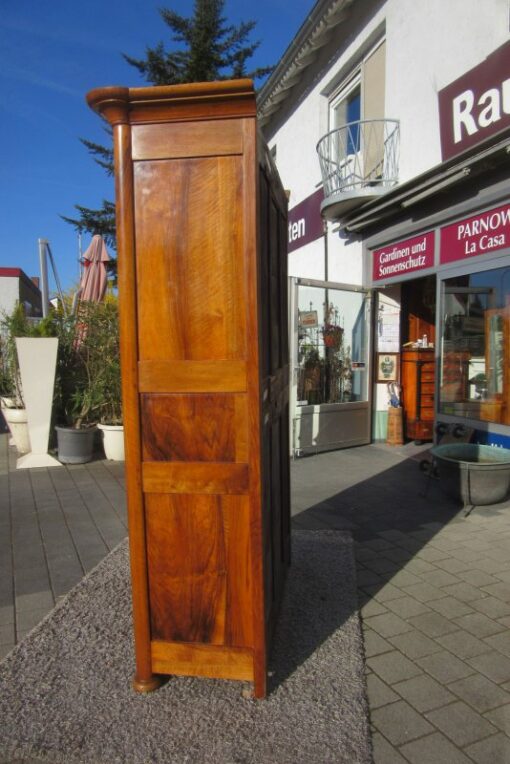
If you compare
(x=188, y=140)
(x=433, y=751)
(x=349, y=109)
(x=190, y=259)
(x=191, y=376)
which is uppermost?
(x=349, y=109)

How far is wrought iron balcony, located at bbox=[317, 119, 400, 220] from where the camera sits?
7160 mm

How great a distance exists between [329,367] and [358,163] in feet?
10.5

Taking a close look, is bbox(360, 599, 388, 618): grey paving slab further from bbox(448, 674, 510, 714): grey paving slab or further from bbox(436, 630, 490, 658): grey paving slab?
bbox(448, 674, 510, 714): grey paving slab

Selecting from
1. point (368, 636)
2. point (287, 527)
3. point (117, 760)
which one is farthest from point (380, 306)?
point (117, 760)

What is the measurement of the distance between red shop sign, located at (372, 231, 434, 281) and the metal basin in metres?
2.56

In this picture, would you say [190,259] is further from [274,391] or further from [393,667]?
[393,667]

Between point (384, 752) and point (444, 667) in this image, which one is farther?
point (444, 667)

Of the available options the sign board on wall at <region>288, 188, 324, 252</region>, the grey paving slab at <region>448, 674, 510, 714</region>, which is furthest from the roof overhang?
the grey paving slab at <region>448, 674, 510, 714</region>

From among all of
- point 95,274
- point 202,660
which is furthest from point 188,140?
point 95,274

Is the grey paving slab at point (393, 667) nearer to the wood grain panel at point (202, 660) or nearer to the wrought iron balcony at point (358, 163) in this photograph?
the wood grain panel at point (202, 660)

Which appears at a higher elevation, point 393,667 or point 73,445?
point 73,445

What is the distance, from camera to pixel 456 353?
6.46 meters

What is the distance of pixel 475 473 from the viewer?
4773mm

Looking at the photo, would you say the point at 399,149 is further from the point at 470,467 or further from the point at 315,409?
the point at 470,467
